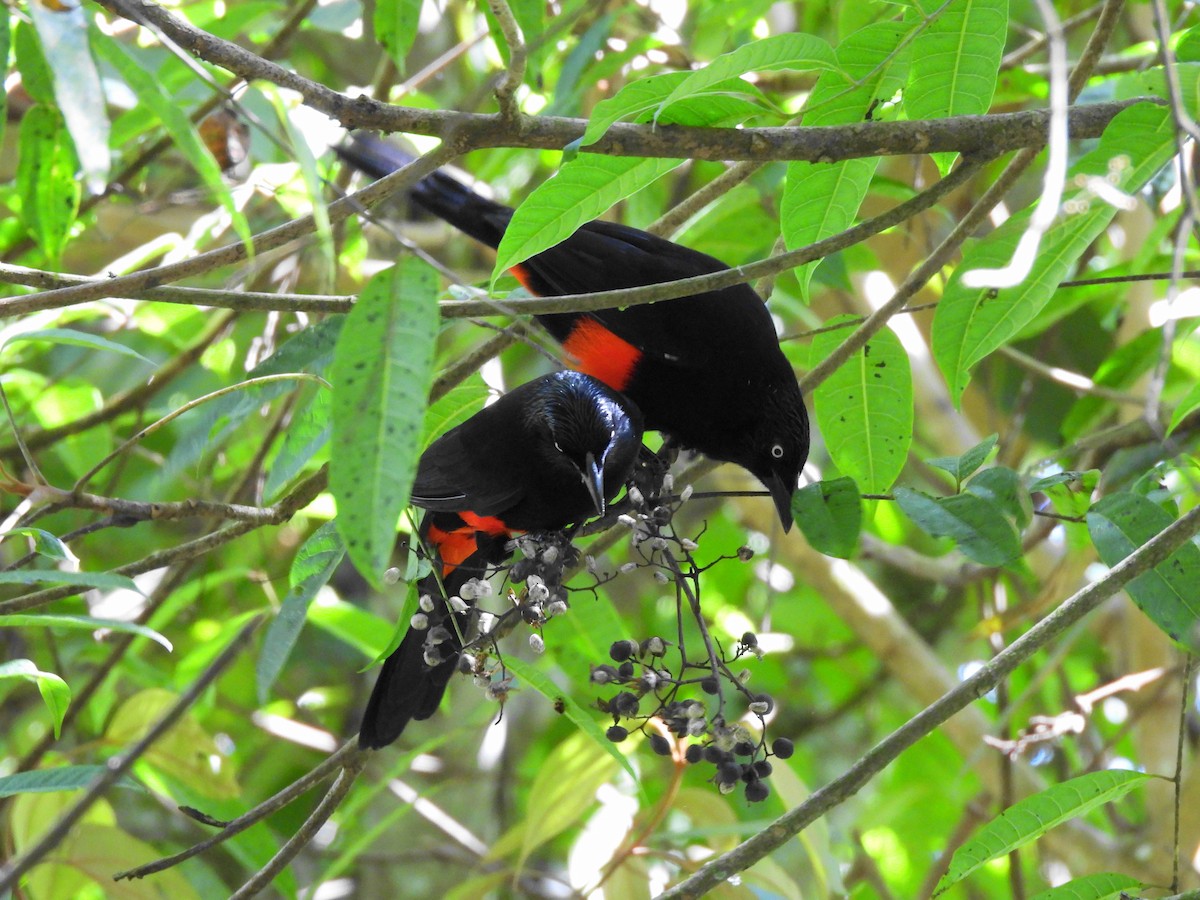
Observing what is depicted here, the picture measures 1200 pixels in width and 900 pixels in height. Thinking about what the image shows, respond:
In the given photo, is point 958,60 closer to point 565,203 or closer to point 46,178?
point 565,203

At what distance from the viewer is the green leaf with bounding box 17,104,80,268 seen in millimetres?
2760

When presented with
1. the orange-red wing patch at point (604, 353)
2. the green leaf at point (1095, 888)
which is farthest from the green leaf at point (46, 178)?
the green leaf at point (1095, 888)

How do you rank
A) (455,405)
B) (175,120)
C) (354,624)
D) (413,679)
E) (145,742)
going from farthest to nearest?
(354,624)
(413,679)
(455,405)
(175,120)
(145,742)

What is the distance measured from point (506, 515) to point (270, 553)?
246 centimetres

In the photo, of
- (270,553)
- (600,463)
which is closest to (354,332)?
(600,463)

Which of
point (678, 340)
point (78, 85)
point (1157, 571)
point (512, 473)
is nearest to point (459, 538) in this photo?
point (512, 473)

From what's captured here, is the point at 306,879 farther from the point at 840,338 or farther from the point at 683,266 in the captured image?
the point at 840,338

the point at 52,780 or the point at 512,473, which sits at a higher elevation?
the point at 512,473

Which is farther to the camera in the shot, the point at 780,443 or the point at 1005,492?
the point at 780,443

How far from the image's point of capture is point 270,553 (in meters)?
4.85

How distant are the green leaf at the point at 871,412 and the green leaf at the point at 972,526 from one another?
0.40 m

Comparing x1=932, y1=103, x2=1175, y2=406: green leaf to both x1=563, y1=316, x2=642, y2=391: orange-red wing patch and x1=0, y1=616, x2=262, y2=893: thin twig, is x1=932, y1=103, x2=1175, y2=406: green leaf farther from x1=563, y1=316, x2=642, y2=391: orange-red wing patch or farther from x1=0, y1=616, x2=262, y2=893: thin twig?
x1=0, y1=616, x2=262, y2=893: thin twig

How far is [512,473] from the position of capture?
258 cm

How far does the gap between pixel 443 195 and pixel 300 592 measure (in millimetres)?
1619
